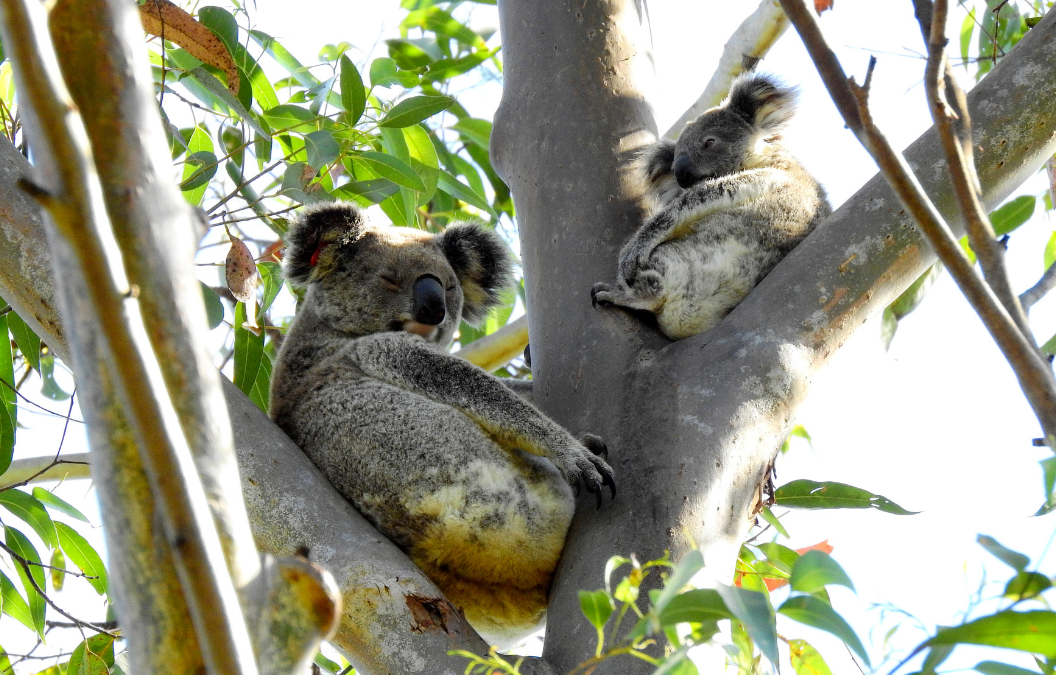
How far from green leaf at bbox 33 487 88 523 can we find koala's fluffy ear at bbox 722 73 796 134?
246 cm

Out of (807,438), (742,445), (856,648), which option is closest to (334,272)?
(742,445)

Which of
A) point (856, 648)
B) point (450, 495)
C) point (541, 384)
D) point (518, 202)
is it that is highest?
point (518, 202)

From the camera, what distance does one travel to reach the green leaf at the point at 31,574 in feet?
8.87

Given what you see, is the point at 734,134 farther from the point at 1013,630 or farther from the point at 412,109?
the point at 1013,630

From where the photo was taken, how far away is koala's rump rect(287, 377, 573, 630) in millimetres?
2020

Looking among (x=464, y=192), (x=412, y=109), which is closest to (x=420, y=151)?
(x=464, y=192)

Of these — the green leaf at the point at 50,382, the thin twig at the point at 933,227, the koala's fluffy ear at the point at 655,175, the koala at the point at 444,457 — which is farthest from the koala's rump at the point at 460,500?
the green leaf at the point at 50,382

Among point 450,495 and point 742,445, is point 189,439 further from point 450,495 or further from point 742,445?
point 450,495

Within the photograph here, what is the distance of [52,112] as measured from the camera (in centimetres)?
68

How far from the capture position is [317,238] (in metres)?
2.87

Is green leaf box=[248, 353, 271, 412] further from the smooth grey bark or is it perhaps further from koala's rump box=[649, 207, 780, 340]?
koala's rump box=[649, 207, 780, 340]

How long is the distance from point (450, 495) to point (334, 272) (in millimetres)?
1064

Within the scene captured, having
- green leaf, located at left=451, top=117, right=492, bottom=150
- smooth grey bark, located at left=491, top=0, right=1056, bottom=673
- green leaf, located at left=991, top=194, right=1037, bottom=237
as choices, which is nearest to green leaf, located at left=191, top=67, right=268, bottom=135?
smooth grey bark, located at left=491, top=0, right=1056, bottom=673

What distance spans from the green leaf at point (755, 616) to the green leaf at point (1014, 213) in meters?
1.67
